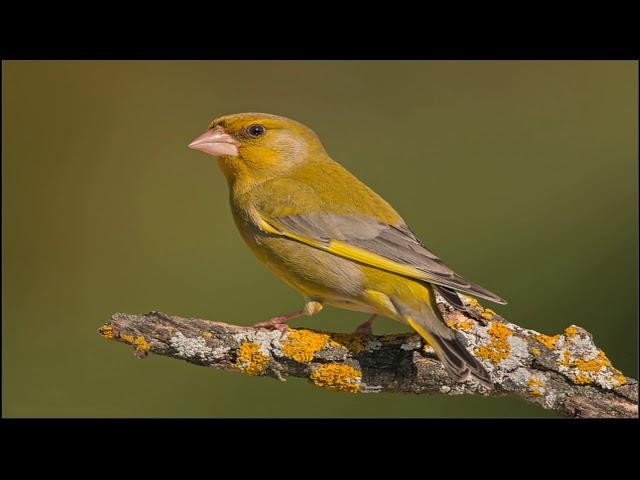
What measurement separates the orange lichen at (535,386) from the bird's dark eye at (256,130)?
6.76 ft

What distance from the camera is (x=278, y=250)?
4535 millimetres

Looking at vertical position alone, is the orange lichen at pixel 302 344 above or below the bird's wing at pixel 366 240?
below

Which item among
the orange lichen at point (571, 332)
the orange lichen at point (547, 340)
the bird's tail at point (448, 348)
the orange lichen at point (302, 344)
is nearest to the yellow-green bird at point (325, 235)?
the bird's tail at point (448, 348)

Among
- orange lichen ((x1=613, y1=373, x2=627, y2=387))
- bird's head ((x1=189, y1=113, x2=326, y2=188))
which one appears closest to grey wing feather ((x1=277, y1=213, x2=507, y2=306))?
bird's head ((x1=189, y1=113, x2=326, y2=188))

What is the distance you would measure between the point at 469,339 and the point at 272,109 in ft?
11.6

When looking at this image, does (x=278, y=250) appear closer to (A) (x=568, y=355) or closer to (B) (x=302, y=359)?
(B) (x=302, y=359)

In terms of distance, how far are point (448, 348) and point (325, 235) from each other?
915 mm

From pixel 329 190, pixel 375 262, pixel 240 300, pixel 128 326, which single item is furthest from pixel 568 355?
pixel 240 300

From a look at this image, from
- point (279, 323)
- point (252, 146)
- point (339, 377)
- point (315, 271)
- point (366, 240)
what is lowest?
point (339, 377)

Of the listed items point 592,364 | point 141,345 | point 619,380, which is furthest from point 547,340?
point 141,345

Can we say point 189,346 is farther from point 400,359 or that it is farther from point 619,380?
point 619,380

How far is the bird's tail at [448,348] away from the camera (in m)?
3.82

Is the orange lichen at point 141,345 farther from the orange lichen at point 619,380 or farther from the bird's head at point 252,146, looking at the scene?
the orange lichen at point 619,380

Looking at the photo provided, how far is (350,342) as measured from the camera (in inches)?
165
